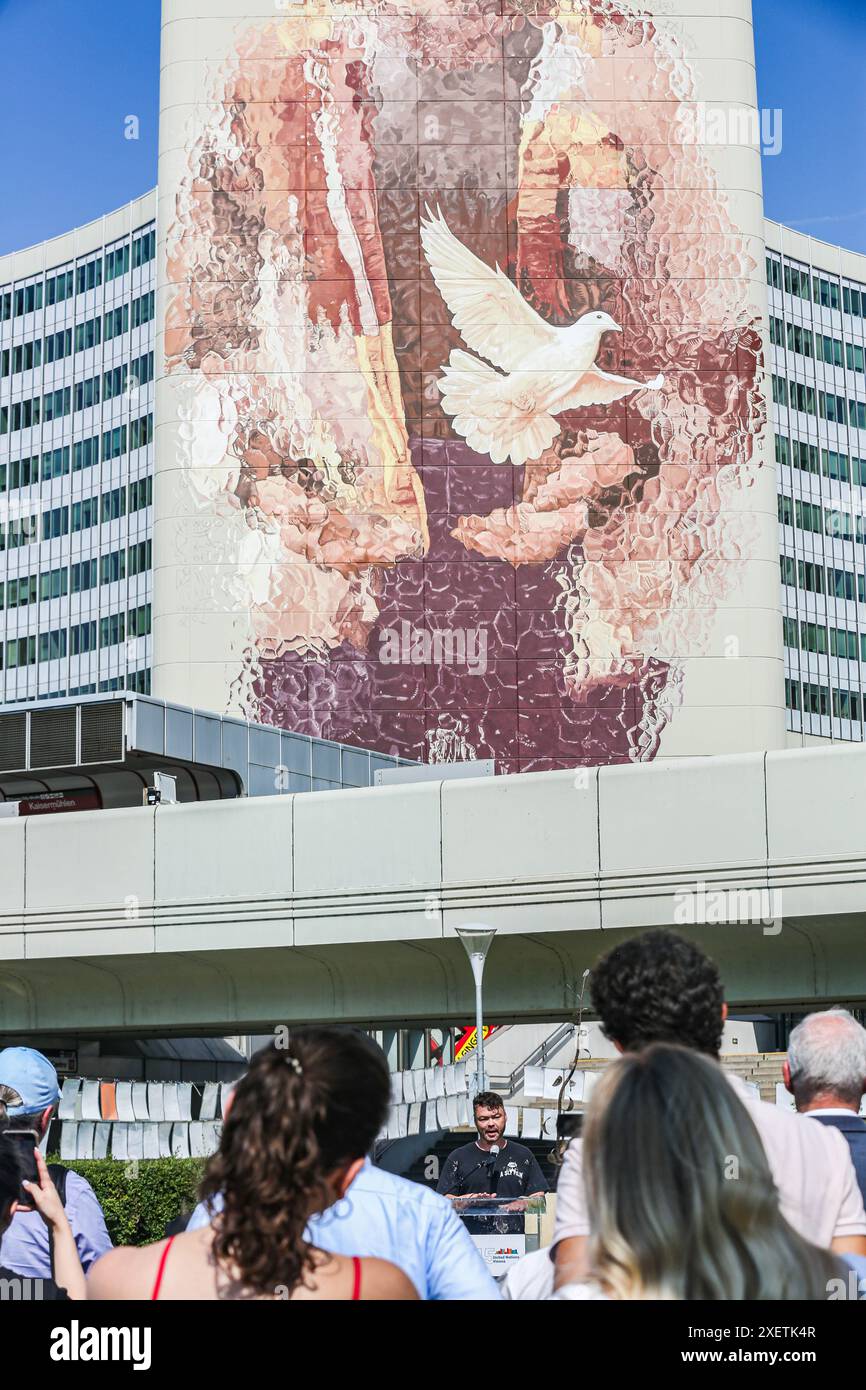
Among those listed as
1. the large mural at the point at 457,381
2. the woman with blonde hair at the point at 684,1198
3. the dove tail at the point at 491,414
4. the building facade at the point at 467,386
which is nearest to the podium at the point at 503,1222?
the woman with blonde hair at the point at 684,1198

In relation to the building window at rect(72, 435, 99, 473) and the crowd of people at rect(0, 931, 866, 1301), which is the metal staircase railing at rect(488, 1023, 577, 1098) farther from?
the crowd of people at rect(0, 931, 866, 1301)

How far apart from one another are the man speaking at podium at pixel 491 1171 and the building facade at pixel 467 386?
4440 centimetres

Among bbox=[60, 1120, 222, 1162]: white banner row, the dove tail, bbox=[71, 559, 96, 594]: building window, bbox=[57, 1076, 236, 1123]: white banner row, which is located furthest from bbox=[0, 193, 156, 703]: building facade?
bbox=[60, 1120, 222, 1162]: white banner row

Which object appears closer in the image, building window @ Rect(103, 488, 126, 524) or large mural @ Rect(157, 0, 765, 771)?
large mural @ Rect(157, 0, 765, 771)

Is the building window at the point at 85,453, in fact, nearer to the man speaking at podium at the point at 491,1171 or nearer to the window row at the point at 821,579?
→ the window row at the point at 821,579

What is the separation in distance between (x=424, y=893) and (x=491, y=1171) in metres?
17.4

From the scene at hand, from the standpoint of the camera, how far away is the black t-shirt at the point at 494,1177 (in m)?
11.5

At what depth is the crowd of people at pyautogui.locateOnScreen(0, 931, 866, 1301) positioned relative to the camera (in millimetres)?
3293

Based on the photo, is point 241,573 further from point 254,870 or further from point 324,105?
point 254,870

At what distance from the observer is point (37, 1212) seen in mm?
5609

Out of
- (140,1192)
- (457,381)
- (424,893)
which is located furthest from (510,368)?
(140,1192)

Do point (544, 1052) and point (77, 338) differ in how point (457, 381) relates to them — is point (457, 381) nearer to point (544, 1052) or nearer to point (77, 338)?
point (544, 1052)

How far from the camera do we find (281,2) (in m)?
61.7

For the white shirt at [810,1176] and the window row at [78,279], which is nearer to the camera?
the white shirt at [810,1176]
